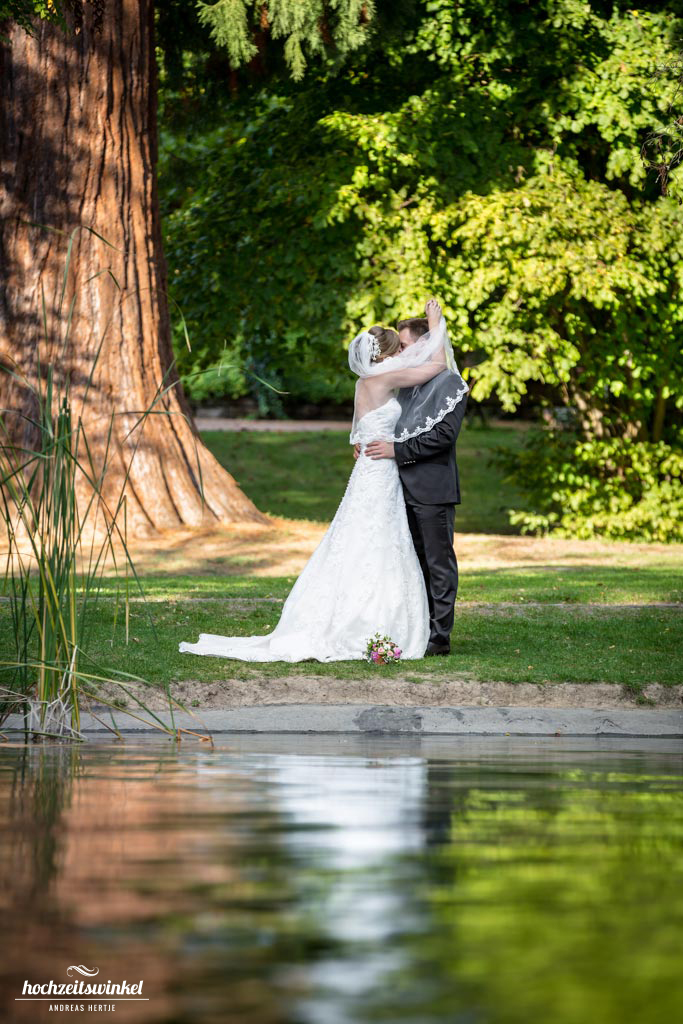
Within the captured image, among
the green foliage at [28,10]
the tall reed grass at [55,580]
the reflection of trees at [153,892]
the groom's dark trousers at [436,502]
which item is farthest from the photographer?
the green foliage at [28,10]

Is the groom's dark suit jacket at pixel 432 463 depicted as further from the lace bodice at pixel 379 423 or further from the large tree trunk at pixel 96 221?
the large tree trunk at pixel 96 221

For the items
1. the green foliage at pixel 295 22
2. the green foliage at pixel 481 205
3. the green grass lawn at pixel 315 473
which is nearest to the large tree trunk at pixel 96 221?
the green foliage at pixel 295 22

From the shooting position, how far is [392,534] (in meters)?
10.3

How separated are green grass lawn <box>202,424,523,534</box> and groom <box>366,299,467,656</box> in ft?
Result: 55.8

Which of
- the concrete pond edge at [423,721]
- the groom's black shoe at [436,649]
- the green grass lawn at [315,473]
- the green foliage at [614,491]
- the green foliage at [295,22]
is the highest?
the green foliage at [295,22]

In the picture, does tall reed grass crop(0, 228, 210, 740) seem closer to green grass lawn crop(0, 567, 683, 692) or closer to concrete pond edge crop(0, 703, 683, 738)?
concrete pond edge crop(0, 703, 683, 738)

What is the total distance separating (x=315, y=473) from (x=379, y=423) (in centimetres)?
2347

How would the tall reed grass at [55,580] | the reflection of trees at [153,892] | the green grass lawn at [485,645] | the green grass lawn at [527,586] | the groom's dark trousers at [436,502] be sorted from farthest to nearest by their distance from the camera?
the green grass lawn at [527,586], the groom's dark trousers at [436,502], the green grass lawn at [485,645], the tall reed grass at [55,580], the reflection of trees at [153,892]

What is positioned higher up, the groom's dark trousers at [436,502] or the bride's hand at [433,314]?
the bride's hand at [433,314]

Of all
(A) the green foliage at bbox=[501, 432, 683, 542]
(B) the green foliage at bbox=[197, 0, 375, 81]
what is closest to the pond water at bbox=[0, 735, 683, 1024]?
(B) the green foliage at bbox=[197, 0, 375, 81]

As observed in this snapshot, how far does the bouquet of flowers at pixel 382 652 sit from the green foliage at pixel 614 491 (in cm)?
1357

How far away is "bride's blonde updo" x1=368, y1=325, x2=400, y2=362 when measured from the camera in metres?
10.5

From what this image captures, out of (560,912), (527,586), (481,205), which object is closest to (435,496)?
(527,586)

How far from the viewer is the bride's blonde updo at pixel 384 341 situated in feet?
34.4
